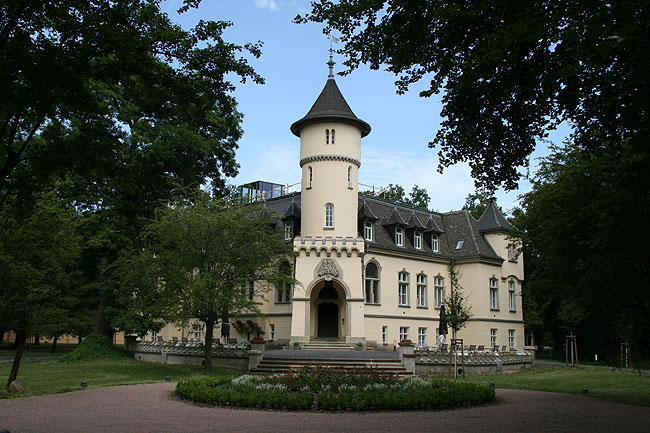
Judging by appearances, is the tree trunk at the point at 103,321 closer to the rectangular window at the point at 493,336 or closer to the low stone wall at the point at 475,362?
the low stone wall at the point at 475,362

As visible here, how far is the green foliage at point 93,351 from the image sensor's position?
106 ft

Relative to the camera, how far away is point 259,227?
2728 cm

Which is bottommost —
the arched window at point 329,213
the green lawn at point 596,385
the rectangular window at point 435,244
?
the green lawn at point 596,385

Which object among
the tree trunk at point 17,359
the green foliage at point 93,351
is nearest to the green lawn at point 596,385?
the tree trunk at point 17,359

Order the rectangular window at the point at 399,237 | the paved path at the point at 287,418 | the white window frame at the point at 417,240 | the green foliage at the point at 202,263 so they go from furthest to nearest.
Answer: the white window frame at the point at 417,240 < the rectangular window at the point at 399,237 < the green foliage at the point at 202,263 < the paved path at the point at 287,418

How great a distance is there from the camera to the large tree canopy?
28.4ft

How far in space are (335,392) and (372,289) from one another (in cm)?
2040

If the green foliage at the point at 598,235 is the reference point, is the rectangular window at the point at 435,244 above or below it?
above

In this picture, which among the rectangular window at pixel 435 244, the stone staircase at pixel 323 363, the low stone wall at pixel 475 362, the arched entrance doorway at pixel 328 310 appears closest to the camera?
the stone staircase at pixel 323 363

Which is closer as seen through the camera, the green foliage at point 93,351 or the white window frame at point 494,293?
the green foliage at point 93,351

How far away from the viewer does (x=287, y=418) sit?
1328 cm

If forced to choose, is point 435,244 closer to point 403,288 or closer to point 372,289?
point 403,288

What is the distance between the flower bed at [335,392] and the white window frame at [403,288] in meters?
20.1

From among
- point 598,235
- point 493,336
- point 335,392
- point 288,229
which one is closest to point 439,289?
point 493,336
